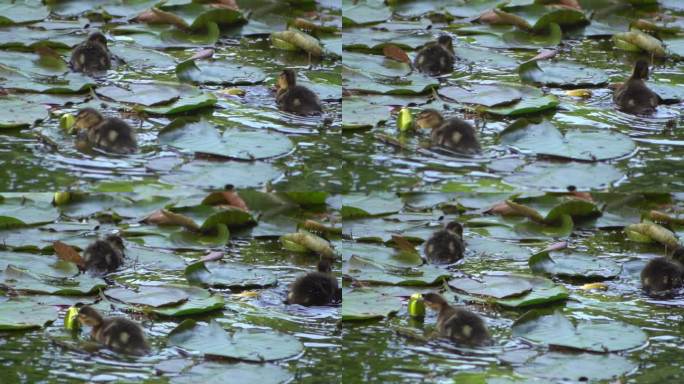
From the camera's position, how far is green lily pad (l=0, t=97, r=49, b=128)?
1008cm

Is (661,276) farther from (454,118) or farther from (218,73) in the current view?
(218,73)

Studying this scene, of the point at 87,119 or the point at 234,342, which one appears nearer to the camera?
the point at 234,342

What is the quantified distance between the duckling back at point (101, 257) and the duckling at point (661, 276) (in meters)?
2.94

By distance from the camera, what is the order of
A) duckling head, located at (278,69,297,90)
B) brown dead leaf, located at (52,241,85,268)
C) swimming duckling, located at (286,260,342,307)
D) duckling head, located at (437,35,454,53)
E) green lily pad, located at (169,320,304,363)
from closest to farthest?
green lily pad, located at (169,320,304,363), swimming duckling, located at (286,260,342,307), brown dead leaf, located at (52,241,85,268), duckling head, located at (278,69,297,90), duckling head, located at (437,35,454,53)

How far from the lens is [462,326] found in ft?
28.3

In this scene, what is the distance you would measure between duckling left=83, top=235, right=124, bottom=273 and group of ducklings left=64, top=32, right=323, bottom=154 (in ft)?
1.75

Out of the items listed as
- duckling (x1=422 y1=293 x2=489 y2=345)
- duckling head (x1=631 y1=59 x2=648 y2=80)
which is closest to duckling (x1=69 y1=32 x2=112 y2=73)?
duckling (x1=422 y1=293 x2=489 y2=345)

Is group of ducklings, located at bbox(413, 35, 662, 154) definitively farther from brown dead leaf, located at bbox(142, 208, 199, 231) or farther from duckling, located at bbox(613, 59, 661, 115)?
brown dead leaf, located at bbox(142, 208, 199, 231)

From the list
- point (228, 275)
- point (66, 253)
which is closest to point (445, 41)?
point (228, 275)

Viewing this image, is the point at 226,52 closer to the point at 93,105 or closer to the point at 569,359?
the point at 93,105

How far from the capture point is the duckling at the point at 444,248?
980 cm

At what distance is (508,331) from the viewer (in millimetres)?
8836

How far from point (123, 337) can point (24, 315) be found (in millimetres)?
639

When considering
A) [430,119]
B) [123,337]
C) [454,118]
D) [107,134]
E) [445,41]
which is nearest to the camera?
[123,337]
